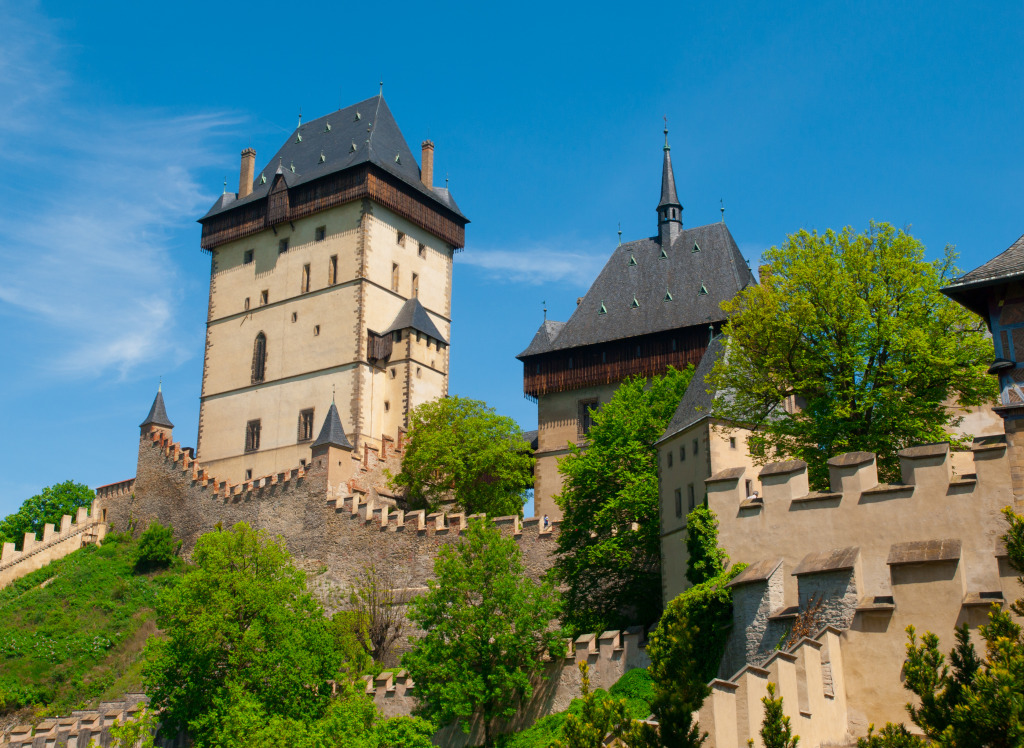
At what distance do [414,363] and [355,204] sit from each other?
26.3 ft

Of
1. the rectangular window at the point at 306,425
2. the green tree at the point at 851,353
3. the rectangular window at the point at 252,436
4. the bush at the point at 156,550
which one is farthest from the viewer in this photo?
the rectangular window at the point at 252,436

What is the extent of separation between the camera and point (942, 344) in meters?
25.1

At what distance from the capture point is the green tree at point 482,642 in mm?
25953

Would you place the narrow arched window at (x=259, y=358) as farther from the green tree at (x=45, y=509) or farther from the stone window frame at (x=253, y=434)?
the green tree at (x=45, y=509)

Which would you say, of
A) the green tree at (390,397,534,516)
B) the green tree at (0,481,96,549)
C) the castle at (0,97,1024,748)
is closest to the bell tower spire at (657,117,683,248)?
the castle at (0,97,1024,748)

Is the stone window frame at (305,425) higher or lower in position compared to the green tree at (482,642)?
higher

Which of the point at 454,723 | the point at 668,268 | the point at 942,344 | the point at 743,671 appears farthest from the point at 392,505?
the point at 743,671

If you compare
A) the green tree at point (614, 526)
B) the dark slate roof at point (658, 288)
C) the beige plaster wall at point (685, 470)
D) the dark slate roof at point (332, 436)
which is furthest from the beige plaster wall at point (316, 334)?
the beige plaster wall at point (685, 470)

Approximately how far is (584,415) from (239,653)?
1773cm

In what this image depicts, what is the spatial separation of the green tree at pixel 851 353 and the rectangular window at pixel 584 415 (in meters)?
14.5

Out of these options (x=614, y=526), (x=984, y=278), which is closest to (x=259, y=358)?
Result: (x=614, y=526)

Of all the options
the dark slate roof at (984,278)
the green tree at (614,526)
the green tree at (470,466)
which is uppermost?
the green tree at (470,466)

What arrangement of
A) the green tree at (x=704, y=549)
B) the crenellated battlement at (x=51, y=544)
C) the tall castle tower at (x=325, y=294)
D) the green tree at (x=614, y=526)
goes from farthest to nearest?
the tall castle tower at (x=325, y=294) → the crenellated battlement at (x=51, y=544) → the green tree at (x=614, y=526) → the green tree at (x=704, y=549)

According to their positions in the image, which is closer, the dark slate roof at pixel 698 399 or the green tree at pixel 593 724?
the green tree at pixel 593 724
